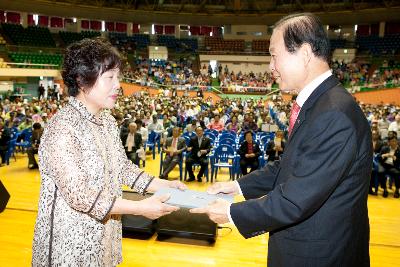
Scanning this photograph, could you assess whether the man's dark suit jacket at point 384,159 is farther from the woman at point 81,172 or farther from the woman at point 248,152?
the woman at point 81,172

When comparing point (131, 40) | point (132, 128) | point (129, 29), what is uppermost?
point (129, 29)

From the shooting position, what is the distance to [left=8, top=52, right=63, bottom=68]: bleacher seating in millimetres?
22844

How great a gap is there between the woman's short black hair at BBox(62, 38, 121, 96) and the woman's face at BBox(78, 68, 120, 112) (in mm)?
21

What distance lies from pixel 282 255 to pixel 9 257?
3772mm

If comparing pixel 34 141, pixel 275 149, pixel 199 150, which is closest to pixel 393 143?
pixel 275 149

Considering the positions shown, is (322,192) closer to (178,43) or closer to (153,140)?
(153,140)

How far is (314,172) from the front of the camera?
1.42 metres

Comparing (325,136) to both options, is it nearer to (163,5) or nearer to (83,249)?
(83,249)

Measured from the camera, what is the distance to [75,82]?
1726mm

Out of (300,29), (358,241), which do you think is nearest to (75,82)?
(300,29)

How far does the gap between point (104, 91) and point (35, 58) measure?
2509cm

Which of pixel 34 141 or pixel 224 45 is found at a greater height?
pixel 224 45

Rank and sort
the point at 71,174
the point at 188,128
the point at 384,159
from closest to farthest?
1. the point at 71,174
2. the point at 384,159
3. the point at 188,128

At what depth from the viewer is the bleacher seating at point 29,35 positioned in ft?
89.7
